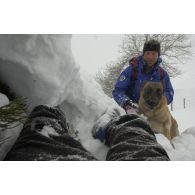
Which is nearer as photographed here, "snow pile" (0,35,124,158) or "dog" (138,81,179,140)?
"snow pile" (0,35,124,158)

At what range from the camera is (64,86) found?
1.21 meters

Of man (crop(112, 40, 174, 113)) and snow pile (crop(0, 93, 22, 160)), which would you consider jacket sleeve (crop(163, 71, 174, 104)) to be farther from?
snow pile (crop(0, 93, 22, 160))

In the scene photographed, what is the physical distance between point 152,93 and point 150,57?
0.14 m

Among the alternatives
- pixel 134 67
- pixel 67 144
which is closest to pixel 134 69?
pixel 134 67

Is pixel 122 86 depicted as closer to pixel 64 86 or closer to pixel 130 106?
pixel 130 106

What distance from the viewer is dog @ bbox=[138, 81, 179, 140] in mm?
1271

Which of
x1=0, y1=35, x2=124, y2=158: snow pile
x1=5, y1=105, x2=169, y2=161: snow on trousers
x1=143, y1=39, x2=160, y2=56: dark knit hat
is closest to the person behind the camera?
x1=5, y1=105, x2=169, y2=161: snow on trousers

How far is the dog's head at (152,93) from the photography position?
1.28 metres

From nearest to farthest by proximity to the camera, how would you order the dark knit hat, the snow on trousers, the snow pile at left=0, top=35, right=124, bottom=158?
1. the snow on trousers
2. the snow pile at left=0, top=35, right=124, bottom=158
3. the dark knit hat

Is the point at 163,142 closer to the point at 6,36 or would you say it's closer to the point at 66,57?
the point at 66,57

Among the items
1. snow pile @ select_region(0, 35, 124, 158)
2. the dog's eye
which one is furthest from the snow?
the dog's eye

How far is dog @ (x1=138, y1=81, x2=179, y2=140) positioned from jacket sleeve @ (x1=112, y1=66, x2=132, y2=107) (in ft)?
0.24

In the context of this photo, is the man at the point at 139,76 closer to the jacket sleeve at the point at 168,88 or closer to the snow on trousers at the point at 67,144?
the jacket sleeve at the point at 168,88

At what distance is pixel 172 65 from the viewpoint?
131cm
